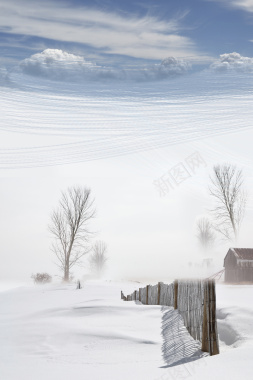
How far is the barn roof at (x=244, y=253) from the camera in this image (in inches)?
1309

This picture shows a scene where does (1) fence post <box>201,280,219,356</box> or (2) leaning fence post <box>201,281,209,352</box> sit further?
(2) leaning fence post <box>201,281,209,352</box>

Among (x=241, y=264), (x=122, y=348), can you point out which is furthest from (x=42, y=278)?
(x=122, y=348)

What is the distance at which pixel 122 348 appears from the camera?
650cm

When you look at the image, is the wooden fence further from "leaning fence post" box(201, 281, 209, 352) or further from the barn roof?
the barn roof


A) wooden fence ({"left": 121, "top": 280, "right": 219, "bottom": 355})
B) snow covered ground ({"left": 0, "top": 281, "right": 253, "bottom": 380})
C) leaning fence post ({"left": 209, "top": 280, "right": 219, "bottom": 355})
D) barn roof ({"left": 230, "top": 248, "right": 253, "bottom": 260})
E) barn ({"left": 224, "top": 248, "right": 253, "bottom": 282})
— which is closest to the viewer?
snow covered ground ({"left": 0, "top": 281, "right": 253, "bottom": 380})

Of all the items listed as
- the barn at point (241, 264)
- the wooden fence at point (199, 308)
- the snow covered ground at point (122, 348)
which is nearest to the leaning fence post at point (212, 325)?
the wooden fence at point (199, 308)

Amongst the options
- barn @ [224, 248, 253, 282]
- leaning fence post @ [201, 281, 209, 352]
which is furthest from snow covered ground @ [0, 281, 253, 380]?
barn @ [224, 248, 253, 282]

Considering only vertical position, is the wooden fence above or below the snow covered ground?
above

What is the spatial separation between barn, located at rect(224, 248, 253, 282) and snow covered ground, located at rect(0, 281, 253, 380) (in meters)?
24.8

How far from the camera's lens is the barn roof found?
1309 inches

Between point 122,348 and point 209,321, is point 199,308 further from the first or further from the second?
point 122,348

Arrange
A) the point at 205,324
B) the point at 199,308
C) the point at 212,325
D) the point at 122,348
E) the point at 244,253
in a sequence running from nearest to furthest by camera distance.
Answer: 1. the point at 212,325
2. the point at 205,324
3. the point at 199,308
4. the point at 122,348
5. the point at 244,253

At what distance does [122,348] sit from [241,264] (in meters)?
28.4

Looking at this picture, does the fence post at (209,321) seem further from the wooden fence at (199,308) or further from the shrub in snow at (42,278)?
the shrub in snow at (42,278)
